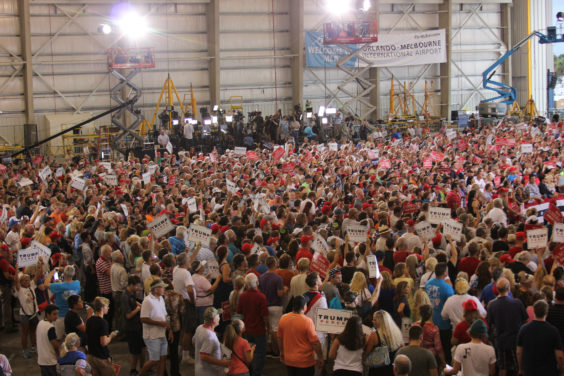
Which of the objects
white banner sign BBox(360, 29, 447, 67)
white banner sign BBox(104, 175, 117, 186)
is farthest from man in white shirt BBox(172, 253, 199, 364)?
white banner sign BBox(360, 29, 447, 67)

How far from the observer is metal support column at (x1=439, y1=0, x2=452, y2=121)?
37.1 m

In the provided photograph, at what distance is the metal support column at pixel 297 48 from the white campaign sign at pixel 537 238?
85.2ft

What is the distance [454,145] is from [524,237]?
47.5 feet

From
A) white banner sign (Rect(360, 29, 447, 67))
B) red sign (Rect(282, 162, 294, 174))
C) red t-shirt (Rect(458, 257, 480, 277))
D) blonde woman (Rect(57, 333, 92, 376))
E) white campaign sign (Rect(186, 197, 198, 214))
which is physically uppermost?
white banner sign (Rect(360, 29, 447, 67))

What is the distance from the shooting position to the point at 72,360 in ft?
23.5

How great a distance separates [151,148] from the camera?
27.3 metres

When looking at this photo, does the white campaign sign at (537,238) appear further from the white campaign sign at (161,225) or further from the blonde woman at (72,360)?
the blonde woman at (72,360)

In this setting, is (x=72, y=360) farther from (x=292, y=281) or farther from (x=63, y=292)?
(x=292, y=281)

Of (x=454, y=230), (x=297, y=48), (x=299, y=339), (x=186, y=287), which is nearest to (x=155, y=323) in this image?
(x=186, y=287)

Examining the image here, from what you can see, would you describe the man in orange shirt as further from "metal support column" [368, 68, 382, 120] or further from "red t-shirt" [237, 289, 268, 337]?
"metal support column" [368, 68, 382, 120]

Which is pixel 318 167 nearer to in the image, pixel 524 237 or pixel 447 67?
pixel 524 237

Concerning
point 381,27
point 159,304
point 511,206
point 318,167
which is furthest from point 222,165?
point 381,27

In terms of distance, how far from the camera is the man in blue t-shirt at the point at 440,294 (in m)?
8.07

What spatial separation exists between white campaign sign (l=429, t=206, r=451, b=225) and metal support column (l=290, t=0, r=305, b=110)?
23.8m
